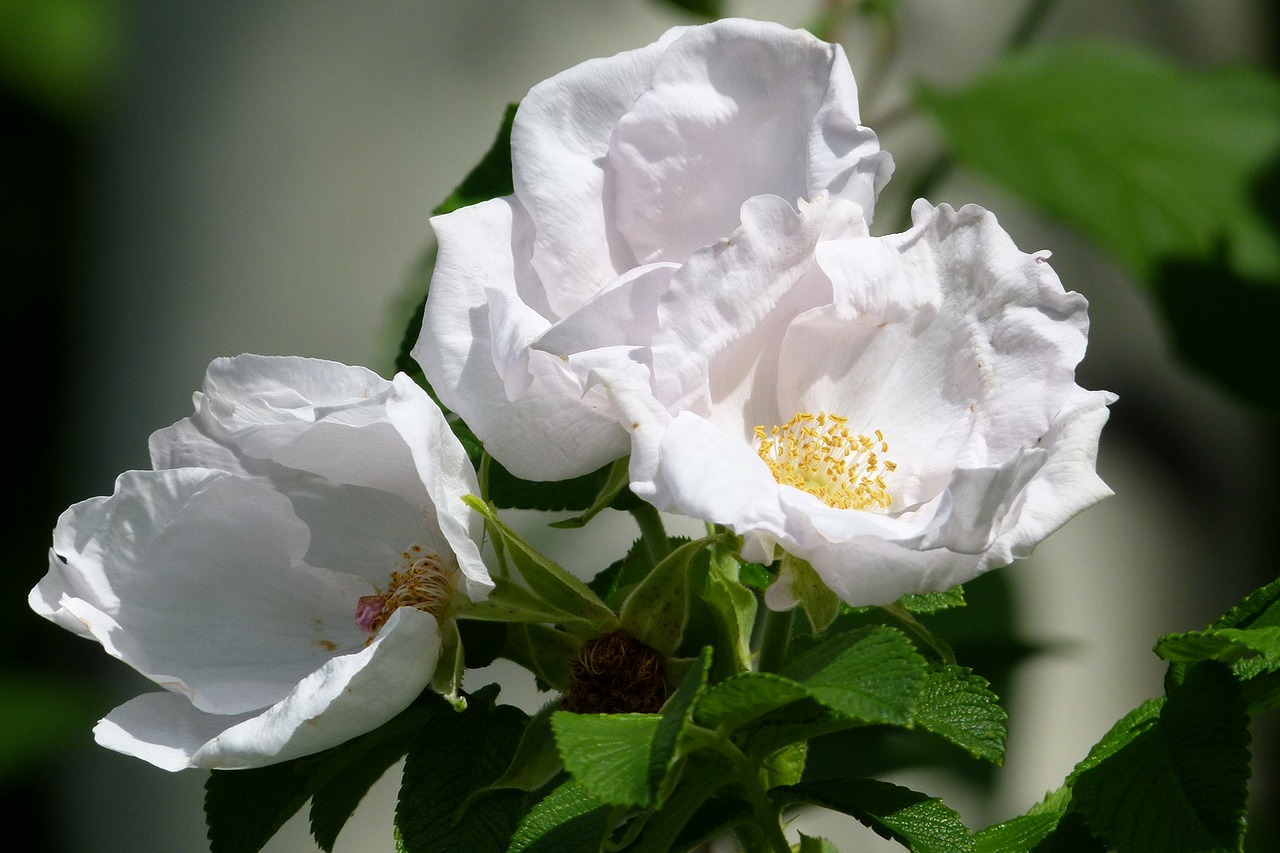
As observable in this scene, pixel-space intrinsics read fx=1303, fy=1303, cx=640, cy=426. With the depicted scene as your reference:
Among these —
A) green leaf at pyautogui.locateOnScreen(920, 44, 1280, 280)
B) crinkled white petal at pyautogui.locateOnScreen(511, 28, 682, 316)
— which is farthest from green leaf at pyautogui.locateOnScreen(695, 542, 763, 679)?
green leaf at pyautogui.locateOnScreen(920, 44, 1280, 280)

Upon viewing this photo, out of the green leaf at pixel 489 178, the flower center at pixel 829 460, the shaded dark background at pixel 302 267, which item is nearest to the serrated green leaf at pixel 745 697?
the flower center at pixel 829 460

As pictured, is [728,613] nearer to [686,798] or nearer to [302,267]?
[686,798]

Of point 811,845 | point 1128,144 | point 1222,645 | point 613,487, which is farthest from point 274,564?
point 1128,144

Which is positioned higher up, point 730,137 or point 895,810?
point 730,137

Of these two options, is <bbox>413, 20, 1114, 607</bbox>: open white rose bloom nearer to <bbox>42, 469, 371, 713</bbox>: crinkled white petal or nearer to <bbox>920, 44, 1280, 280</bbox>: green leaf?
<bbox>42, 469, 371, 713</bbox>: crinkled white petal

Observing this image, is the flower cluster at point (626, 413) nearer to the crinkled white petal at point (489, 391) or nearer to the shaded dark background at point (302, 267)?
the crinkled white petal at point (489, 391)
